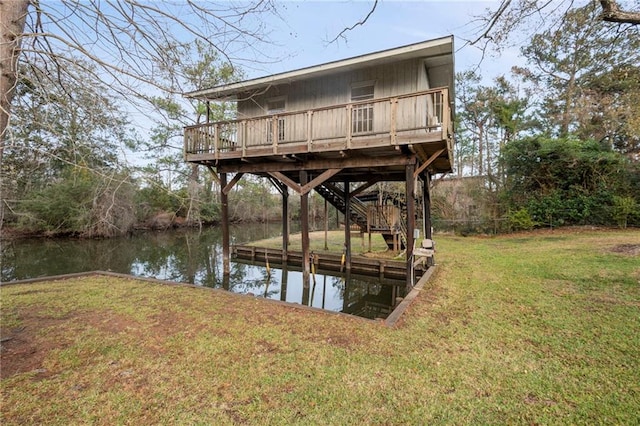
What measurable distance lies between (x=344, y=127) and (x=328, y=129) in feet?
1.65

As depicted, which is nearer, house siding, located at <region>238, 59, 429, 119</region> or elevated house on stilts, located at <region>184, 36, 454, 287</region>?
elevated house on stilts, located at <region>184, 36, 454, 287</region>

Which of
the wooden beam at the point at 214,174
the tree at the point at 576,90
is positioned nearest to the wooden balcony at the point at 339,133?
the wooden beam at the point at 214,174

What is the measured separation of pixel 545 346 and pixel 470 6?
585cm

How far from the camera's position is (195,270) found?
38.7ft

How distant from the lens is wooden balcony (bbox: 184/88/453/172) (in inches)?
260

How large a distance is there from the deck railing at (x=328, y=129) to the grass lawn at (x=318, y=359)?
3980mm

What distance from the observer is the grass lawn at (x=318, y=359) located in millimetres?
2520

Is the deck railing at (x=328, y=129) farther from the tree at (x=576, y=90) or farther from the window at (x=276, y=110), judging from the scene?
the tree at (x=576, y=90)

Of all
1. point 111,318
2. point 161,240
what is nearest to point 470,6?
point 111,318

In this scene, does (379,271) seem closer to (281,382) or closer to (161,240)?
(281,382)

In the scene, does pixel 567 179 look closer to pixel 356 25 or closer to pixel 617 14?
pixel 617 14

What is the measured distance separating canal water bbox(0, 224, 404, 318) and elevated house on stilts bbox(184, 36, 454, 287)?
1089 millimetres

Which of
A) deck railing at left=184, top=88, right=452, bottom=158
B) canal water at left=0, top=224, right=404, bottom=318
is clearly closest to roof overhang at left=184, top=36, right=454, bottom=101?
deck railing at left=184, top=88, right=452, bottom=158

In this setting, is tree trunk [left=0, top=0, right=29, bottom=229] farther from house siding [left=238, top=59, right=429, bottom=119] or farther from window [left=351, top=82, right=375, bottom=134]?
window [left=351, top=82, right=375, bottom=134]
